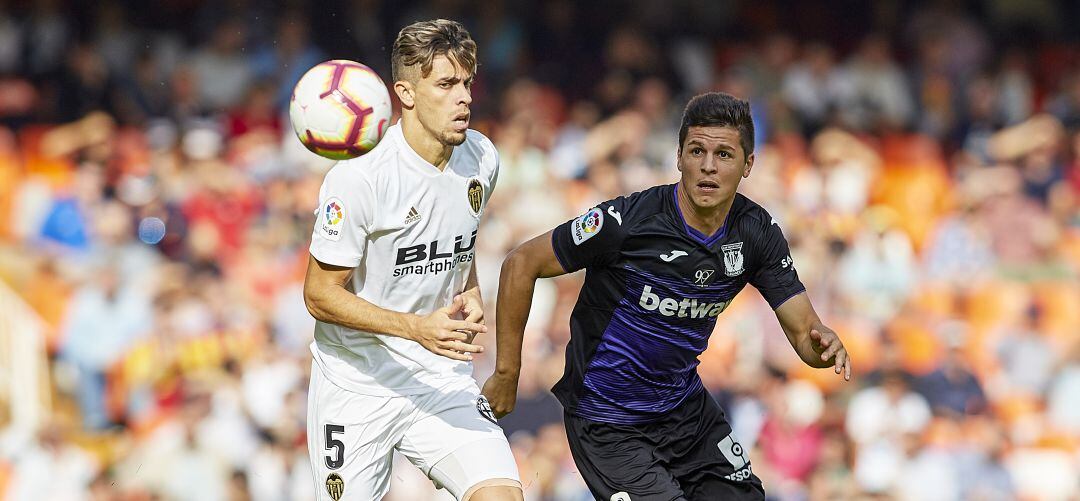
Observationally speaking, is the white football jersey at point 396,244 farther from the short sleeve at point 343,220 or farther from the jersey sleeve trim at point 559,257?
the jersey sleeve trim at point 559,257

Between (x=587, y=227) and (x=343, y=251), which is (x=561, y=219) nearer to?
(x=587, y=227)

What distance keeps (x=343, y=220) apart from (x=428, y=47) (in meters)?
0.73

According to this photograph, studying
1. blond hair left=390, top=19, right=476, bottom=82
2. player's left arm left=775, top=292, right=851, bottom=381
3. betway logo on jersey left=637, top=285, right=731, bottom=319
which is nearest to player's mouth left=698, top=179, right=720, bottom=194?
betway logo on jersey left=637, top=285, right=731, bottom=319

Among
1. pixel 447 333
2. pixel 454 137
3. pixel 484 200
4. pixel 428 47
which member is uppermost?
pixel 428 47

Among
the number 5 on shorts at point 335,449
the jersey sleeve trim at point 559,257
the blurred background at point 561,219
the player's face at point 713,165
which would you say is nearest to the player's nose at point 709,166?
the player's face at point 713,165

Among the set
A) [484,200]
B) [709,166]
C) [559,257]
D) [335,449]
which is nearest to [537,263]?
[559,257]

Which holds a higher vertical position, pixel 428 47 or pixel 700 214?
pixel 428 47

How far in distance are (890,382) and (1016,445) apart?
3.88 ft

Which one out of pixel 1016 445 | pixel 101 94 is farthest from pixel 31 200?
pixel 1016 445

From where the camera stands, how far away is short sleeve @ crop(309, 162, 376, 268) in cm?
463

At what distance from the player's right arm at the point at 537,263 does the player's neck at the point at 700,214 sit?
25 centimetres

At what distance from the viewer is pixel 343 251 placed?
4641 millimetres

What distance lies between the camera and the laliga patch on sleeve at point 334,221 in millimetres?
4629

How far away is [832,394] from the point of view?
34.6ft
